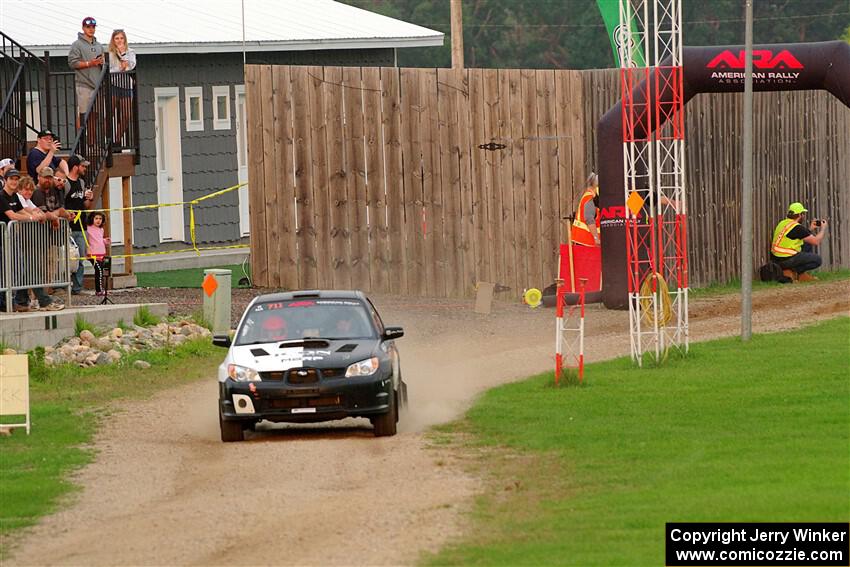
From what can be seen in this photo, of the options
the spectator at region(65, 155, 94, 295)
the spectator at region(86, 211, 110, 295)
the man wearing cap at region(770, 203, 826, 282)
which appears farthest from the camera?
the man wearing cap at region(770, 203, 826, 282)

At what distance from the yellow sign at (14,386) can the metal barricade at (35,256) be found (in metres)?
4.78

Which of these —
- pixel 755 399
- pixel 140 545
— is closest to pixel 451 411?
pixel 755 399

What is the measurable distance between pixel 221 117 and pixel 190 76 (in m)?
1.37

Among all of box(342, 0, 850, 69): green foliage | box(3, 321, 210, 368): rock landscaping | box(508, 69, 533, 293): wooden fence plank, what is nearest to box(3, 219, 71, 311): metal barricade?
box(3, 321, 210, 368): rock landscaping

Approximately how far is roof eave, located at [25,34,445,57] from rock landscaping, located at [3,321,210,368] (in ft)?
28.9

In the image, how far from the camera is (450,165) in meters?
26.5

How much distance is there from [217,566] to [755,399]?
708 cm

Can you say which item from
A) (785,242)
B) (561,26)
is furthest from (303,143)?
(561,26)

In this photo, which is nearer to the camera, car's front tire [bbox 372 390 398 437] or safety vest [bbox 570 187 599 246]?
car's front tire [bbox 372 390 398 437]

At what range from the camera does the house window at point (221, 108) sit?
111ft

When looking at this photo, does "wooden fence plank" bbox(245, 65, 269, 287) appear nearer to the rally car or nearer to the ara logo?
the ara logo

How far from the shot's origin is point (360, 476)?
44.3 ft

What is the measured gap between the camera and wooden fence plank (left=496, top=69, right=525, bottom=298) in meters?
26.4

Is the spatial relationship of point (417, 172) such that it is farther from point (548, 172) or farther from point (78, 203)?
point (78, 203)
